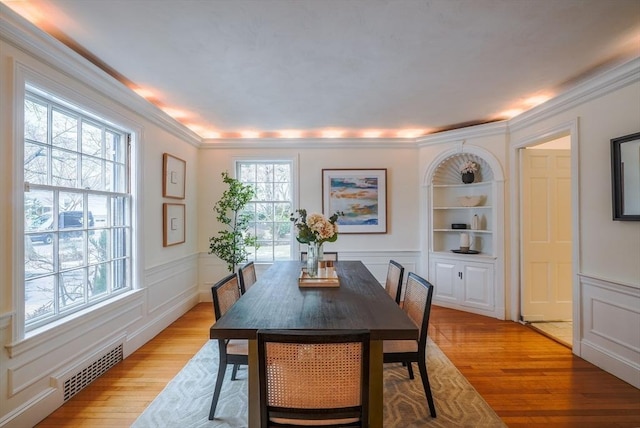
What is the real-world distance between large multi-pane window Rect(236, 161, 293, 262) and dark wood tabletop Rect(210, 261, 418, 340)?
86.6 inches

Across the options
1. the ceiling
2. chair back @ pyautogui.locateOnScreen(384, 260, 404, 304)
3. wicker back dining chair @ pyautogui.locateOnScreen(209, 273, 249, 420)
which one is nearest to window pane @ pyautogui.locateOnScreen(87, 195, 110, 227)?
the ceiling

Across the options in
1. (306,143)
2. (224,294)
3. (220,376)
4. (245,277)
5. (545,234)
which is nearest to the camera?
(220,376)

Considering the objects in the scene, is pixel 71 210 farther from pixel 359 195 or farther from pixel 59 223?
pixel 359 195

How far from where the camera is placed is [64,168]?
223 cm

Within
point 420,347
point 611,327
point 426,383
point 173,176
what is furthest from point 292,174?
point 611,327

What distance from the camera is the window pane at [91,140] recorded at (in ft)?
8.03

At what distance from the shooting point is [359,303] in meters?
1.83

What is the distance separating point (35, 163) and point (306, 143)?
317cm

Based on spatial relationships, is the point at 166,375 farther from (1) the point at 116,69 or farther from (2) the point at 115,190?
(1) the point at 116,69

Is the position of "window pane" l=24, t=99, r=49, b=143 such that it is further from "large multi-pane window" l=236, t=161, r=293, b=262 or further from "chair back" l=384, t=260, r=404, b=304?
"chair back" l=384, t=260, r=404, b=304

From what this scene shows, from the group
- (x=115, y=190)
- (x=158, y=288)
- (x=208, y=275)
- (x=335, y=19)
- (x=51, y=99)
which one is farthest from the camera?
(x=208, y=275)

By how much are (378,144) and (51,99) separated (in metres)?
3.76

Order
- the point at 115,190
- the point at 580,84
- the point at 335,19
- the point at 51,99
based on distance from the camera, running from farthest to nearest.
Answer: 1. the point at 115,190
2. the point at 580,84
3. the point at 51,99
4. the point at 335,19

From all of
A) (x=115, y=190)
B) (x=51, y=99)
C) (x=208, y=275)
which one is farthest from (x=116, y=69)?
(x=208, y=275)
